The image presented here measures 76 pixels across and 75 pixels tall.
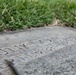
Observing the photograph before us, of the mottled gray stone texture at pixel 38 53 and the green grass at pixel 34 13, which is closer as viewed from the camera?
the mottled gray stone texture at pixel 38 53

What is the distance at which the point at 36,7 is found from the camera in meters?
2.70

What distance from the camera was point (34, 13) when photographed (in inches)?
102

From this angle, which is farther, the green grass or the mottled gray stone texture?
the green grass

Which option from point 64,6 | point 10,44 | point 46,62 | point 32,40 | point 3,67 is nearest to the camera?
point 3,67

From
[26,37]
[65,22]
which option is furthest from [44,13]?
[26,37]

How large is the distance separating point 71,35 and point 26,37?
540 millimetres

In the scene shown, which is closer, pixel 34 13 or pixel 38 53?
pixel 38 53

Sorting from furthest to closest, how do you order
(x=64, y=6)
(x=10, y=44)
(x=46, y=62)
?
(x=64, y=6)
(x=10, y=44)
(x=46, y=62)

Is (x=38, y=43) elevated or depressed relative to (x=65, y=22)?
elevated

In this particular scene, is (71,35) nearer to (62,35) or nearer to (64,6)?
(62,35)

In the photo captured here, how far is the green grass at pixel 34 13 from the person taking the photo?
2316mm

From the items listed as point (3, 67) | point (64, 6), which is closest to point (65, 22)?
point (64, 6)

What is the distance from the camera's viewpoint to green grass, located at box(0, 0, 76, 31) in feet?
7.60

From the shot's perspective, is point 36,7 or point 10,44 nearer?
point 10,44
